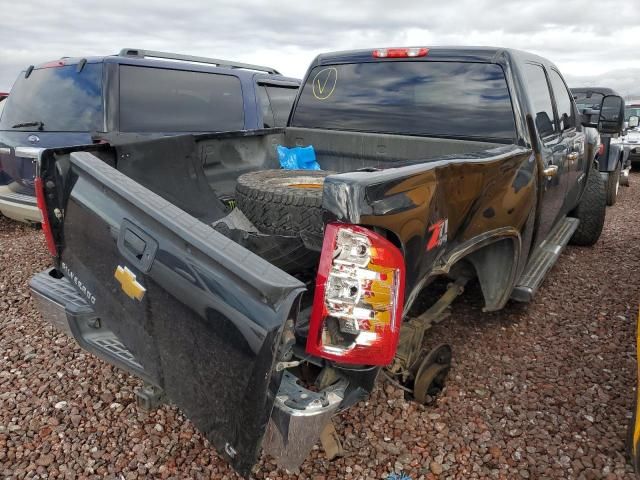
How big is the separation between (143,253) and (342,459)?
1373 millimetres

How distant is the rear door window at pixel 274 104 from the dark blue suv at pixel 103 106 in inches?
16.5

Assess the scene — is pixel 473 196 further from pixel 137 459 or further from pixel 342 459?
pixel 137 459

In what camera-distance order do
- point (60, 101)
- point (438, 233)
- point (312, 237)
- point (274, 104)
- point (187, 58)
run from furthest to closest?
point (274, 104)
point (187, 58)
point (60, 101)
point (312, 237)
point (438, 233)

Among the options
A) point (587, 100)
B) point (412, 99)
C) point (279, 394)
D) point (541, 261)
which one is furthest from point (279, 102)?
point (587, 100)

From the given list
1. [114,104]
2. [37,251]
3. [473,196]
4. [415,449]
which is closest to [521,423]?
[415,449]

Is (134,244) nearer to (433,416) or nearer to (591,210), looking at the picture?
(433,416)

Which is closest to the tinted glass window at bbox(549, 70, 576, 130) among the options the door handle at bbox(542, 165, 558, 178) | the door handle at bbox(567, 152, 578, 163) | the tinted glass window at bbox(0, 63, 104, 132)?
the door handle at bbox(567, 152, 578, 163)

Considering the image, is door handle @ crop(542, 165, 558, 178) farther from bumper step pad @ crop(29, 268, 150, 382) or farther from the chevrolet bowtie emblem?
bumper step pad @ crop(29, 268, 150, 382)

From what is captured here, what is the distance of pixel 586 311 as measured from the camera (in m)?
3.99

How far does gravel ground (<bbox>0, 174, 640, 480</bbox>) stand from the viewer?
2.34 metres

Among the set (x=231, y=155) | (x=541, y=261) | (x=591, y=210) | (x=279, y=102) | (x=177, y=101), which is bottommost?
(x=591, y=210)

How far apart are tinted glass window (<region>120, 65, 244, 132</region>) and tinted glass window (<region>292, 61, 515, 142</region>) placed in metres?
2.07

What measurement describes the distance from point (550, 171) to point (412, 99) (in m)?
1.00

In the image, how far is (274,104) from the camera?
6.78 m
